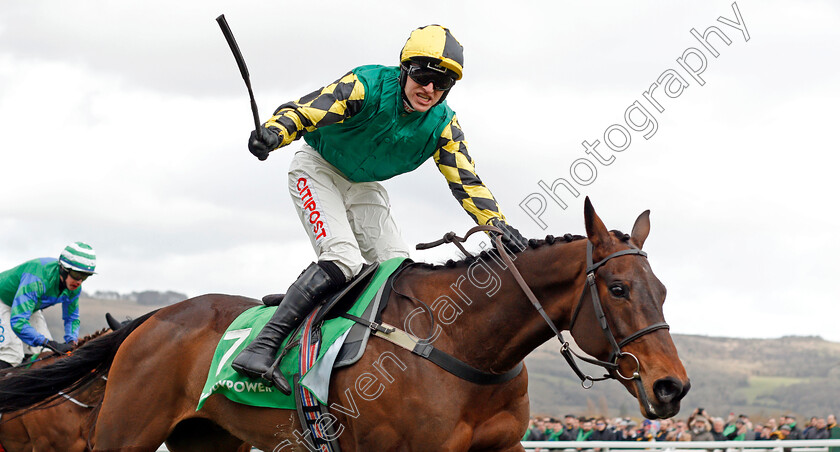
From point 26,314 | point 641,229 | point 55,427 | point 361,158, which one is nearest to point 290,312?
point 361,158

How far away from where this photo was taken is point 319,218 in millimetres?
5184

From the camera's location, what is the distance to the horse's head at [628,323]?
3.96 m

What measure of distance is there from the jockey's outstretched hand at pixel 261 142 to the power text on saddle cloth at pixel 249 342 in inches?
39.9

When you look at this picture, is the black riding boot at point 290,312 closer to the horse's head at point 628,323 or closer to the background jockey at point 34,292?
the horse's head at point 628,323

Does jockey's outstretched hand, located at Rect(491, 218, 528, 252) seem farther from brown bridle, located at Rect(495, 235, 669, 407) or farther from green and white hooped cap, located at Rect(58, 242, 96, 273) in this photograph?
green and white hooped cap, located at Rect(58, 242, 96, 273)

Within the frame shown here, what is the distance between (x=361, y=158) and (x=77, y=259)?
15.8 feet

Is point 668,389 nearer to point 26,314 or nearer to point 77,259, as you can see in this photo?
point 77,259

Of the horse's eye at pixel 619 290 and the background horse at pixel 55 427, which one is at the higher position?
the horse's eye at pixel 619 290

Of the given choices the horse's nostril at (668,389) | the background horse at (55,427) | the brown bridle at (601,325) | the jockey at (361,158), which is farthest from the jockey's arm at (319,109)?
the background horse at (55,427)

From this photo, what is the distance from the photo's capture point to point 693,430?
13.0m

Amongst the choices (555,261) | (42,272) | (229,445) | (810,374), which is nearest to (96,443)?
(229,445)

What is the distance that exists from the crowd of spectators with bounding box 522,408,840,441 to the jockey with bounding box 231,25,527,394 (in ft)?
23.5

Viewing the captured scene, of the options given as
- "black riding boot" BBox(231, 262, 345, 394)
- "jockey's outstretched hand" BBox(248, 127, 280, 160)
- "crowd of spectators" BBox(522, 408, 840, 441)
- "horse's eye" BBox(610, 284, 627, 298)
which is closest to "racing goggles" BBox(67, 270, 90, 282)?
"black riding boot" BBox(231, 262, 345, 394)

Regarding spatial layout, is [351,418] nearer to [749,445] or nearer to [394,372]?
[394,372]
